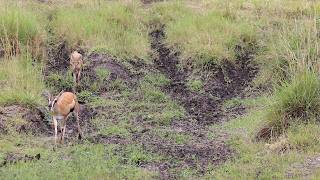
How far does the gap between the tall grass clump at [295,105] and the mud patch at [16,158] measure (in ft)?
9.90

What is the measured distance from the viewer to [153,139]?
27.5 ft

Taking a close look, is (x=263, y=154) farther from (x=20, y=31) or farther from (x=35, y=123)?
(x=20, y=31)

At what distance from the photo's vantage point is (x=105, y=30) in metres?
13.0

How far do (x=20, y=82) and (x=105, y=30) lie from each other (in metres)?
3.49

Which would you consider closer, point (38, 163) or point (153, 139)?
point (38, 163)

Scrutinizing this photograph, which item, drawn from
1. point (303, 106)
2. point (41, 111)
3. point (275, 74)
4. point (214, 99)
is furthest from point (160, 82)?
point (303, 106)

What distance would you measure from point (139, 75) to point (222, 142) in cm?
383

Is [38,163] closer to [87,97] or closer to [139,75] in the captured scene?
[87,97]

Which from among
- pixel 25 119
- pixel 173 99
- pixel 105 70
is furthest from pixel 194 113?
pixel 25 119

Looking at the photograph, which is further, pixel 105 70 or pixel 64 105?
pixel 105 70

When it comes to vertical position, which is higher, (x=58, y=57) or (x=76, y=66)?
(x=76, y=66)

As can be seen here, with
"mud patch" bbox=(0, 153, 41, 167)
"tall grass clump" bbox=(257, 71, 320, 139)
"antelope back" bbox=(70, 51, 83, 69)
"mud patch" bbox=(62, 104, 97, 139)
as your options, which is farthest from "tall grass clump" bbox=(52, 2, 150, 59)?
"mud patch" bbox=(0, 153, 41, 167)

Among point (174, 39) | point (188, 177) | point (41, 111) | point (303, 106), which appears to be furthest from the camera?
point (174, 39)

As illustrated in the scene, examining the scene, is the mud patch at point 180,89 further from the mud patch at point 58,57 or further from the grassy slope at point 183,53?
the mud patch at point 58,57
